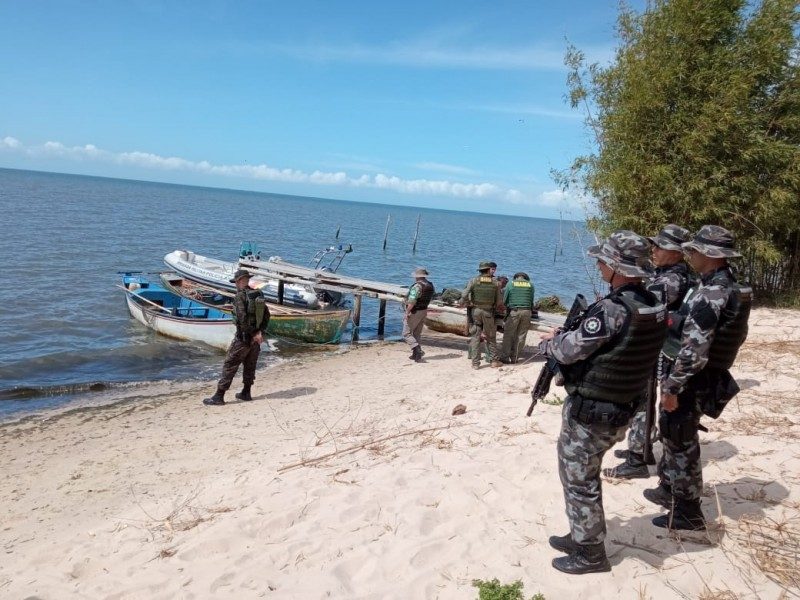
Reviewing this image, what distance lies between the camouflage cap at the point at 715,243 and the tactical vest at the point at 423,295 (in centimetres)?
866

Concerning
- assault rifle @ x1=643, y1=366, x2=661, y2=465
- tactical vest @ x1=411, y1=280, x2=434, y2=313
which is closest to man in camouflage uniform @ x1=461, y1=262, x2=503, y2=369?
tactical vest @ x1=411, y1=280, x2=434, y2=313

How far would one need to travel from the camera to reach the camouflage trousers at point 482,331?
11.4 m

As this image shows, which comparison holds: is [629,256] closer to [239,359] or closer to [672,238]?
[672,238]

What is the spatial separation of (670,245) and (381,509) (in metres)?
3.25

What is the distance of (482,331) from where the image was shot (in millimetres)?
11633

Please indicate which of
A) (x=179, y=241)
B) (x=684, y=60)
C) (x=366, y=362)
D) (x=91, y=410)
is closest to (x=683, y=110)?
(x=684, y=60)

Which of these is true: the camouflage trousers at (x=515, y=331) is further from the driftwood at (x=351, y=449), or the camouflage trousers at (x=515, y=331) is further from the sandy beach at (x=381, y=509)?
the driftwood at (x=351, y=449)

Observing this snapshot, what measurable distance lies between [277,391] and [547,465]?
6.94m

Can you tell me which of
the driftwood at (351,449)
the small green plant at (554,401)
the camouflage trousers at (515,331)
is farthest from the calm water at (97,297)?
the small green plant at (554,401)

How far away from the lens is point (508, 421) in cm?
672

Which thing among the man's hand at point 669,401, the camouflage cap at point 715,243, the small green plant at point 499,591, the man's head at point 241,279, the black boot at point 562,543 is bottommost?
the small green plant at point 499,591

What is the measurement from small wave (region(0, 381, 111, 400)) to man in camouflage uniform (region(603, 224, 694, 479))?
10.3 meters

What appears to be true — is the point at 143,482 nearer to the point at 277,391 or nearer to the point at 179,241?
the point at 277,391

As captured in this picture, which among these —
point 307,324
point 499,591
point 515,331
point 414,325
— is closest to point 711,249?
point 499,591
